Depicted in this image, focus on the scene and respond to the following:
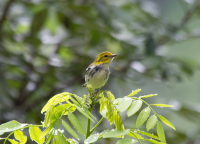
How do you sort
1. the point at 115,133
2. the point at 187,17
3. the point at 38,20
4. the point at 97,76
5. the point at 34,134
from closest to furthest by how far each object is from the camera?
1. the point at 115,133
2. the point at 34,134
3. the point at 97,76
4. the point at 38,20
5. the point at 187,17

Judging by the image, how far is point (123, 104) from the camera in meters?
0.81

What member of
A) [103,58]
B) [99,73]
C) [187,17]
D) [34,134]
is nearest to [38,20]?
[103,58]

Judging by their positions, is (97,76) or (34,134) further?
(97,76)

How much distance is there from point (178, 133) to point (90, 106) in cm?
227

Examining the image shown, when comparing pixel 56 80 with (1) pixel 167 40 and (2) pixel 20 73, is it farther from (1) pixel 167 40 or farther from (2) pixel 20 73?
(1) pixel 167 40

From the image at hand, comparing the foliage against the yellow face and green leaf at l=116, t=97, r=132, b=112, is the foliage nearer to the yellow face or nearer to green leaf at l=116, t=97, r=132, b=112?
green leaf at l=116, t=97, r=132, b=112

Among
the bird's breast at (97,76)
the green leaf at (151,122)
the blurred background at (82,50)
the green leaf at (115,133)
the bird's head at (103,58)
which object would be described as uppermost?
the blurred background at (82,50)

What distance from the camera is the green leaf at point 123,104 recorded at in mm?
788

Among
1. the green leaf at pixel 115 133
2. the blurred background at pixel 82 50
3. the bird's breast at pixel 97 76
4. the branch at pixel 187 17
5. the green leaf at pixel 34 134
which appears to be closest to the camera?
the green leaf at pixel 115 133

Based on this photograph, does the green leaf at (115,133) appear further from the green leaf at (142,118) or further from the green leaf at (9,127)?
the green leaf at (9,127)

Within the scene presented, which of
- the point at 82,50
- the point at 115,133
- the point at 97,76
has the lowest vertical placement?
the point at 115,133

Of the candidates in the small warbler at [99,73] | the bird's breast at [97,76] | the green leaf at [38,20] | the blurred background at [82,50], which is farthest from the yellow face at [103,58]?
the green leaf at [38,20]

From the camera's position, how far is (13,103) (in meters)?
2.69

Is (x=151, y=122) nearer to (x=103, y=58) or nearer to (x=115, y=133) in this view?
(x=115, y=133)
